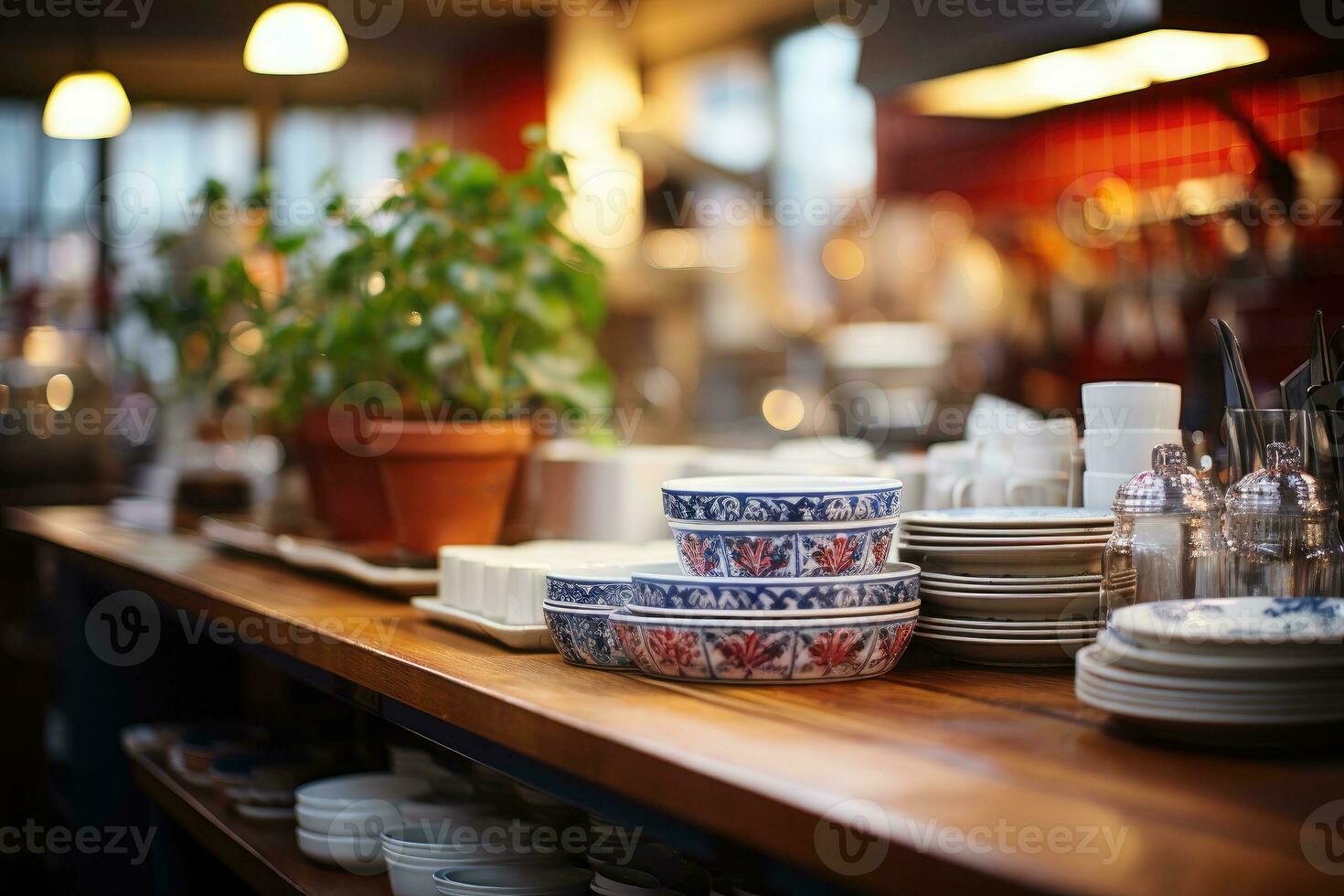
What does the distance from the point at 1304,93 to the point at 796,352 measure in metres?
2.72

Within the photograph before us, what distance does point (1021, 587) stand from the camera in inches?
46.5

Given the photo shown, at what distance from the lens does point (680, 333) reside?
689 cm

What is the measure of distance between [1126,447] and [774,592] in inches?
14.9

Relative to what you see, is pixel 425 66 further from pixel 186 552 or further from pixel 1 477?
pixel 186 552

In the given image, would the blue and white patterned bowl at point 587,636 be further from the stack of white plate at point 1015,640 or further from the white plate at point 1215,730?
the white plate at point 1215,730

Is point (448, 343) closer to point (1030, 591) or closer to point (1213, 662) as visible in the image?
point (1030, 591)

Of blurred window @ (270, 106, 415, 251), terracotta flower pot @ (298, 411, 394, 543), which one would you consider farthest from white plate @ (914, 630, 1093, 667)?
blurred window @ (270, 106, 415, 251)

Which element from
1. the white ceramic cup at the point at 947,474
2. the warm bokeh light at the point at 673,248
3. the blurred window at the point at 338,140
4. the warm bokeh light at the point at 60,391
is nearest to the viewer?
the white ceramic cup at the point at 947,474

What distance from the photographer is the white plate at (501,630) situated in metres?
1.35

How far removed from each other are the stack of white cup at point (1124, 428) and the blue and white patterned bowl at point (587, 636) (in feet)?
1.52

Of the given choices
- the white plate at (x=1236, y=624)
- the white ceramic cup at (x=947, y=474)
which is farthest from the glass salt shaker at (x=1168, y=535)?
the white ceramic cup at (x=947, y=474)

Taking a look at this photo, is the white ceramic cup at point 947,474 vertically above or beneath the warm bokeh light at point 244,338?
beneath

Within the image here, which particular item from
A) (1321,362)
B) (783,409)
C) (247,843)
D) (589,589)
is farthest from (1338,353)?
(783,409)

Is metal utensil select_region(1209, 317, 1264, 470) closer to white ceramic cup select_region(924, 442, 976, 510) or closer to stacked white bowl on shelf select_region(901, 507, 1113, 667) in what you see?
stacked white bowl on shelf select_region(901, 507, 1113, 667)
